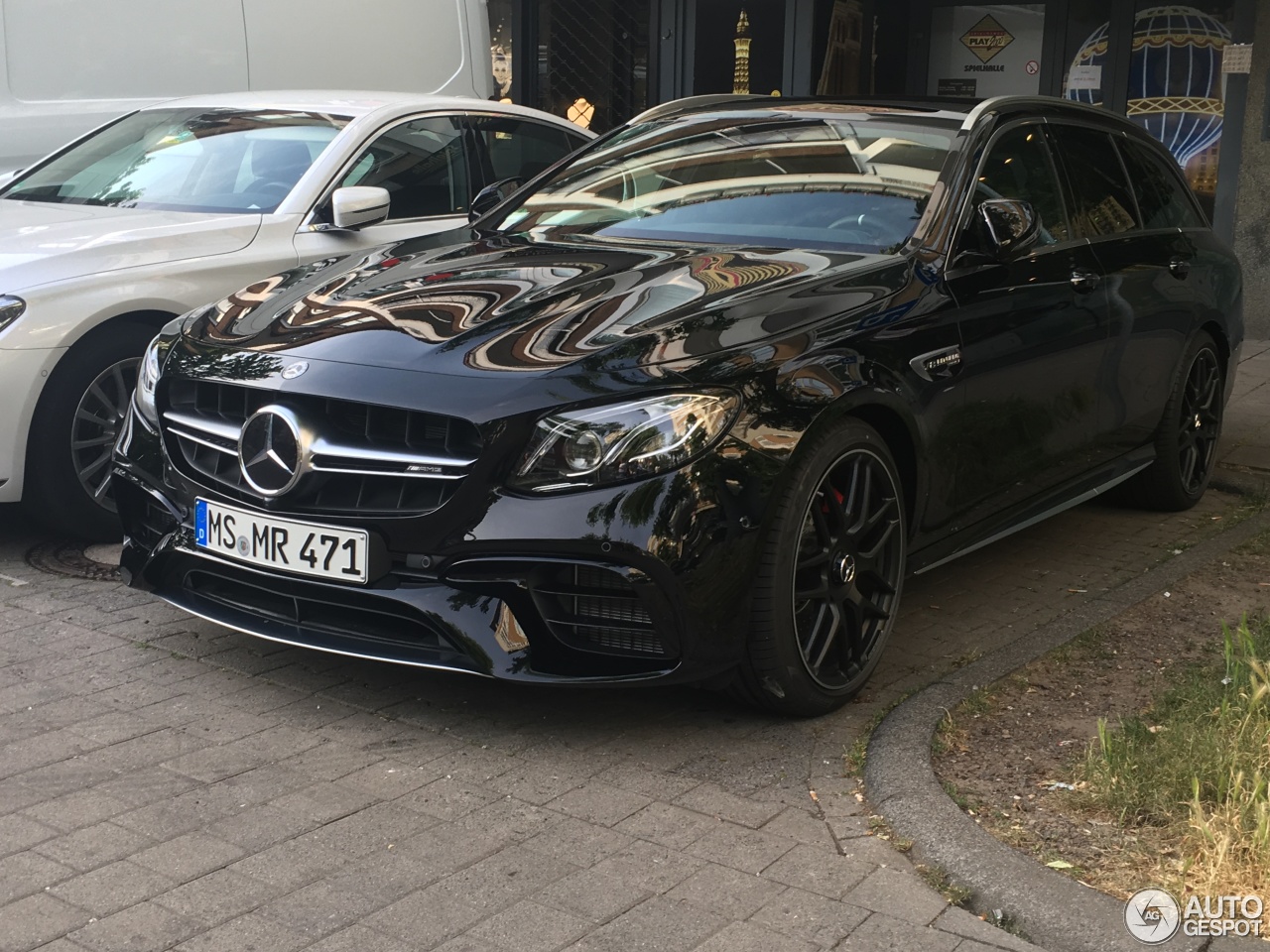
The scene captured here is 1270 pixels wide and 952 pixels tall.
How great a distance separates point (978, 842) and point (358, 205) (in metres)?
3.60

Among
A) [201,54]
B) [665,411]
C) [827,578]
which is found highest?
[201,54]

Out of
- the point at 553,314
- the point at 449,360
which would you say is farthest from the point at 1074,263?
the point at 449,360

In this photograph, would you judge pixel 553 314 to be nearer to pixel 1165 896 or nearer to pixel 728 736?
pixel 728 736

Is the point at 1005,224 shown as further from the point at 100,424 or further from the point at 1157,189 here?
the point at 100,424

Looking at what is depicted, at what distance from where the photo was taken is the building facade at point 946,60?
10.8m

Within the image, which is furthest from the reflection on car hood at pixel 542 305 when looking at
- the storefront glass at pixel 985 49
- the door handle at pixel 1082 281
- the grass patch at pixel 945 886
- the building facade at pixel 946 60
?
the storefront glass at pixel 985 49

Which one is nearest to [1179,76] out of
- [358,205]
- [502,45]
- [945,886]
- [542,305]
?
[502,45]

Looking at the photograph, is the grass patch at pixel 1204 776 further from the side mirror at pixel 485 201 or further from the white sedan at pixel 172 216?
the white sedan at pixel 172 216

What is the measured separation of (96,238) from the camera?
5480 millimetres

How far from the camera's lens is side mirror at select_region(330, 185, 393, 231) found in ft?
19.0

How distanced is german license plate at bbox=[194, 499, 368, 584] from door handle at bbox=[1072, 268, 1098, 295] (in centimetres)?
260

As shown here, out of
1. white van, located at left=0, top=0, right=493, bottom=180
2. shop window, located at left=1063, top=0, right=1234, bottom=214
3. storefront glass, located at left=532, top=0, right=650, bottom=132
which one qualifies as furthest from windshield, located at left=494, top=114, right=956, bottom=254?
storefront glass, located at left=532, top=0, right=650, bottom=132

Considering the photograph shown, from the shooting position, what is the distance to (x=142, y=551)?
4.20m

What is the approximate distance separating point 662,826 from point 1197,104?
31.8 ft
